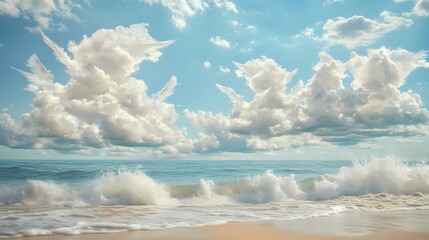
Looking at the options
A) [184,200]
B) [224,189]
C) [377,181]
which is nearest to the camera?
[184,200]

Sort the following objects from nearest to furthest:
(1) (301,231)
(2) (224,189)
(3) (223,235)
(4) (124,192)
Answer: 1. (3) (223,235)
2. (1) (301,231)
3. (4) (124,192)
4. (2) (224,189)

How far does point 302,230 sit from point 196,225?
284 cm

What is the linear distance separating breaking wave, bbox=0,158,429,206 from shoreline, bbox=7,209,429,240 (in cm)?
686

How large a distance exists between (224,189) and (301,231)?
12.6 metres

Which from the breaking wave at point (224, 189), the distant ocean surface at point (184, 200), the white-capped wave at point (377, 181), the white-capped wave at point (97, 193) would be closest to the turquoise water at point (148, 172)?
the distant ocean surface at point (184, 200)

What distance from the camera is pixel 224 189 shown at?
67.4 feet

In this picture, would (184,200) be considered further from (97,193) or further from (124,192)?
(97,193)

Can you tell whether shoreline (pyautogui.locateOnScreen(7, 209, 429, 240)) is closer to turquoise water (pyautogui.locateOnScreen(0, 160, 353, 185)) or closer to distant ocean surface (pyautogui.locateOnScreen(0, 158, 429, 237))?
distant ocean surface (pyautogui.locateOnScreen(0, 158, 429, 237))

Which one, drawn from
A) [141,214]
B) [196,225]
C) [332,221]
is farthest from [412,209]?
[141,214]

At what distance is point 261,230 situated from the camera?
27.1 feet

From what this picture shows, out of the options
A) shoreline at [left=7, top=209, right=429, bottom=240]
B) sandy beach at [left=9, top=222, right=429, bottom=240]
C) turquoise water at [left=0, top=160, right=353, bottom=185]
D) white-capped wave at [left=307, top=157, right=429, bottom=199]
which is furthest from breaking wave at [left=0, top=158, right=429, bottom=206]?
sandy beach at [left=9, top=222, right=429, bottom=240]

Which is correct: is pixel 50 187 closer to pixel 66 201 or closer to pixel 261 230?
pixel 66 201

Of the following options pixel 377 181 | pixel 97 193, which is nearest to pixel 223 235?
pixel 97 193

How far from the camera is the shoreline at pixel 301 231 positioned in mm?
7344
